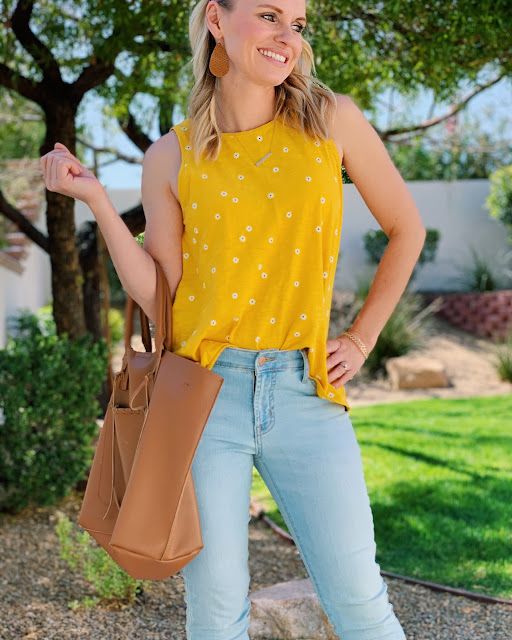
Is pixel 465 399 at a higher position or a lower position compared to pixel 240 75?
lower

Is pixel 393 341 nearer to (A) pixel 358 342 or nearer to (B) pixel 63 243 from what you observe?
(B) pixel 63 243

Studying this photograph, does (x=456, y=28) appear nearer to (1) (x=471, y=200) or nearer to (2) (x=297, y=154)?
(2) (x=297, y=154)

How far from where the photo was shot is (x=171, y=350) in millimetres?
1724

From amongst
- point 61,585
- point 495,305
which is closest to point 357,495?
point 61,585

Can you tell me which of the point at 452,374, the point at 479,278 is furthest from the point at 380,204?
the point at 479,278

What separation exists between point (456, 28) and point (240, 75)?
6.97 ft

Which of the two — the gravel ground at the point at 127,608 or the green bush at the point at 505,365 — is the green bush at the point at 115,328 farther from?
the gravel ground at the point at 127,608

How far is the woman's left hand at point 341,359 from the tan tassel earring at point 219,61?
627mm

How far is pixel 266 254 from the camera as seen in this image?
65.7 inches

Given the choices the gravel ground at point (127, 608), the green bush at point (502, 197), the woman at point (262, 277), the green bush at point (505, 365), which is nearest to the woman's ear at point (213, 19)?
the woman at point (262, 277)

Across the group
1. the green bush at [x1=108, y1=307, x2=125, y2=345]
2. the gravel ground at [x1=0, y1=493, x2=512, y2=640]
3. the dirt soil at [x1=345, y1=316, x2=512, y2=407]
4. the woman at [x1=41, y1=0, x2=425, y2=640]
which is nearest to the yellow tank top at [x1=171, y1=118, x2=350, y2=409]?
the woman at [x1=41, y1=0, x2=425, y2=640]

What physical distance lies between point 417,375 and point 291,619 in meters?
7.29

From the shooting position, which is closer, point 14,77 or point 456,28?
point 456,28

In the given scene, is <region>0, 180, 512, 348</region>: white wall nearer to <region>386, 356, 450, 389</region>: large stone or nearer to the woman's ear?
<region>386, 356, 450, 389</region>: large stone
